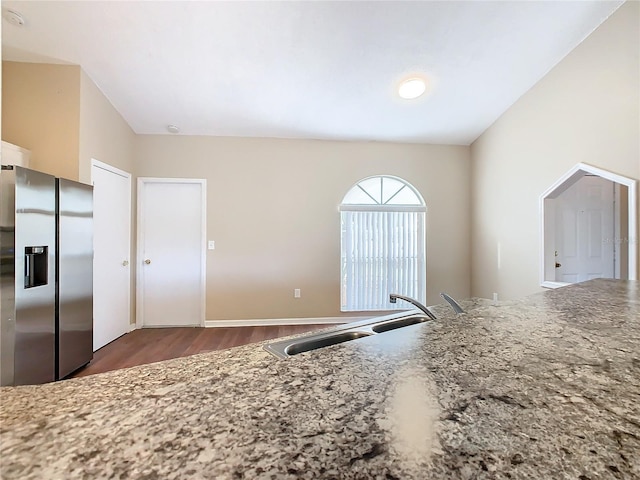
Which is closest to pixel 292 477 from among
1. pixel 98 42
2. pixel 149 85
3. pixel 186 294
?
Answer: pixel 98 42

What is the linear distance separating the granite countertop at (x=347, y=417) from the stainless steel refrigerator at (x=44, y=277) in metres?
2.04

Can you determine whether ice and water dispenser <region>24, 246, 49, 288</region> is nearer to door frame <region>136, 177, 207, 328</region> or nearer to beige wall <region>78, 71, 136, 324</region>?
beige wall <region>78, 71, 136, 324</region>

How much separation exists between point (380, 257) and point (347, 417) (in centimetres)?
373

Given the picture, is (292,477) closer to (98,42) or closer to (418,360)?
(418,360)

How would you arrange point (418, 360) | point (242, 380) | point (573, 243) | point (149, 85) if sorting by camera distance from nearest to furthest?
point (242, 380), point (418, 360), point (149, 85), point (573, 243)

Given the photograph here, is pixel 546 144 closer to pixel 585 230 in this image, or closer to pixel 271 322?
pixel 585 230

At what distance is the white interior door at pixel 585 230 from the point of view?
324 centimetres

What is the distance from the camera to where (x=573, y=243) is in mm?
3270

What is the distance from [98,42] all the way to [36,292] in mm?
2113

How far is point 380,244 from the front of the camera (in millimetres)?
4105

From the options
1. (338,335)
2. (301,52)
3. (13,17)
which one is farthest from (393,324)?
(13,17)

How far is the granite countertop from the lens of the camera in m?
0.36

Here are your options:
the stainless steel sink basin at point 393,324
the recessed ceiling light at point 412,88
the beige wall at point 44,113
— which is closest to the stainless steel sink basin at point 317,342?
the stainless steel sink basin at point 393,324

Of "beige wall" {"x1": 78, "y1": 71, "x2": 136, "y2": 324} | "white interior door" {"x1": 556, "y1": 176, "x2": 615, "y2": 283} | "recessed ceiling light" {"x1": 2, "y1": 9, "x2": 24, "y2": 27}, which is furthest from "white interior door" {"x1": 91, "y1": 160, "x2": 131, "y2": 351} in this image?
"white interior door" {"x1": 556, "y1": 176, "x2": 615, "y2": 283}
